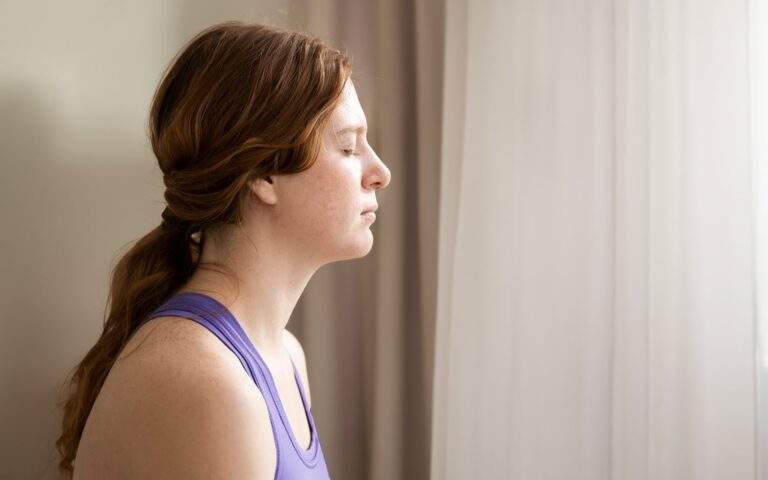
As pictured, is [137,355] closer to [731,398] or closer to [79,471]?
[79,471]

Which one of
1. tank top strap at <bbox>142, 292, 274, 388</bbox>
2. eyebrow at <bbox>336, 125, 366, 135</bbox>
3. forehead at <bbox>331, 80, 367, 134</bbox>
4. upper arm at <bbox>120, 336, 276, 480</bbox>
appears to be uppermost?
forehead at <bbox>331, 80, 367, 134</bbox>

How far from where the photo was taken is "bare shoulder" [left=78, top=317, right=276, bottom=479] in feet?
3.42

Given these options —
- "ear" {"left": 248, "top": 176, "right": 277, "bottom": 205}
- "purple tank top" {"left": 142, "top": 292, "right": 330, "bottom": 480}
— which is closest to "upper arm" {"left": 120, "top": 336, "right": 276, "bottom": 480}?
"purple tank top" {"left": 142, "top": 292, "right": 330, "bottom": 480}

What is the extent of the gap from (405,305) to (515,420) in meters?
0.38

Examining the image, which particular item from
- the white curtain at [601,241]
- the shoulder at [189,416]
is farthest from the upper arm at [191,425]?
the white curtain at [601,241]

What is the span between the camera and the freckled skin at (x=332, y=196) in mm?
1278

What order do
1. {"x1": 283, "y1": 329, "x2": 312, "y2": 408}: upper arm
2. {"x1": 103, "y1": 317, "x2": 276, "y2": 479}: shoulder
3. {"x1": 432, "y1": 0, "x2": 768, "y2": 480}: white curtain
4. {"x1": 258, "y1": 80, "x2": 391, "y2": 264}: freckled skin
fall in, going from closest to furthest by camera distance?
{"x1": 103, "y1": 317, "x2": 276, "y2": 479}: shoulder
{"x1": 258, "y1": 80, "x2": 391, "y2": 264}: freckled skin
{"x1": 432, "y1": 0, "x2": 768, "y2": 480}: white curtain
{"x1": 283, "y1": 329, "x2": 312, "y2": 408}: upper arm

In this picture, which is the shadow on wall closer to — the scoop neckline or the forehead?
the scoop neckline

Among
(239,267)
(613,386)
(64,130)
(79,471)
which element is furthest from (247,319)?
(613,386)

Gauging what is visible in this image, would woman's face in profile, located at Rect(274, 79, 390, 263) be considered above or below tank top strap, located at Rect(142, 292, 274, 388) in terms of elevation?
above

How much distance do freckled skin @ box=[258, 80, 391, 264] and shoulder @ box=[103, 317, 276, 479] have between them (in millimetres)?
272

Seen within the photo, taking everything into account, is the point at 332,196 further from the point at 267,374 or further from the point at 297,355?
the point at 297,355

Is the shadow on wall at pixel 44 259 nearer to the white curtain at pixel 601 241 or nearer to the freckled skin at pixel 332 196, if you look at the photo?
the freckled skin at pixel 332 196

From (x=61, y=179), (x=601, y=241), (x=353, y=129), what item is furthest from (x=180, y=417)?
(x=601, y=241)
